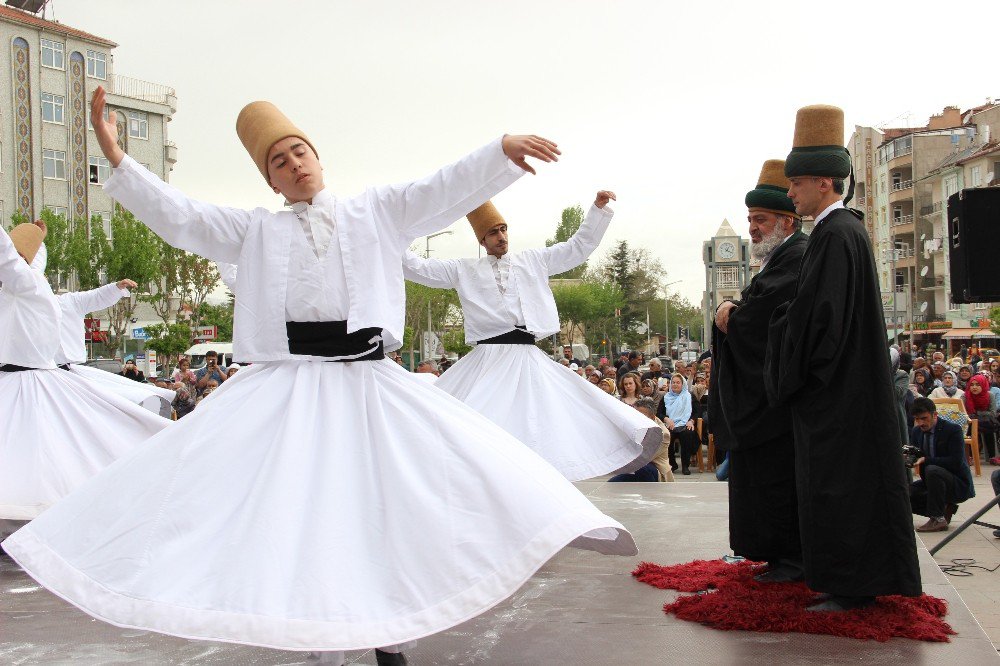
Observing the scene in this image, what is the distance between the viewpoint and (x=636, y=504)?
7578 millimetres

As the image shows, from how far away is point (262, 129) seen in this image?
4258mm

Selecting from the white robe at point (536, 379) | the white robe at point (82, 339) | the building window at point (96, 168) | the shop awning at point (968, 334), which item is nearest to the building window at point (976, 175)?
the shop awning at point (968, 334)

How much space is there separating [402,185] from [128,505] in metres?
1.60

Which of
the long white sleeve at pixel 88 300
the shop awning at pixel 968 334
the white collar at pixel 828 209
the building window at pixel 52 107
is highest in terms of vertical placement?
the building window at pixel 52 107

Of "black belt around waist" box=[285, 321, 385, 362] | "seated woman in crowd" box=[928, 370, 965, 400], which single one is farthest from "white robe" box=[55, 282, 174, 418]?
"seated woman in crowd" box=[928, 370, 965, 400]

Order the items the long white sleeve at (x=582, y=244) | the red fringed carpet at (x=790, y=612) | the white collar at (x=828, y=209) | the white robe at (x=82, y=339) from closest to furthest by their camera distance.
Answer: the red fringed carpet at (x=790, y=612) < the white collar at (x=828, y=209) < the long white sleeve at (x=582, y=244) < the white robe at (x=82, y=339)

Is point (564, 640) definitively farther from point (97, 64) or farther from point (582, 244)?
point (97, 64)

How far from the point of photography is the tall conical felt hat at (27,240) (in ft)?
25.6

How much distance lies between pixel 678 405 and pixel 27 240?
394 inches

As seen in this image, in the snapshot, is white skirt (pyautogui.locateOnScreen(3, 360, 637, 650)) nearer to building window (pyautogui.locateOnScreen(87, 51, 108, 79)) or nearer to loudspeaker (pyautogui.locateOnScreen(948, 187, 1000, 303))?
loudspeaker (pyautogui.locateOnScreen(948, 187, 1000, 303))

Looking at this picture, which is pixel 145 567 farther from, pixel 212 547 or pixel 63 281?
pixel 63 281

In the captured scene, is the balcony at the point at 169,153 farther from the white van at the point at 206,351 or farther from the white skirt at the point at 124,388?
the white skirt at the point at 124,388

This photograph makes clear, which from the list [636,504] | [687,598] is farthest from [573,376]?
[687,598]

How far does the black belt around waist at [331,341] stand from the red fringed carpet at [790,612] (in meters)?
1.80
